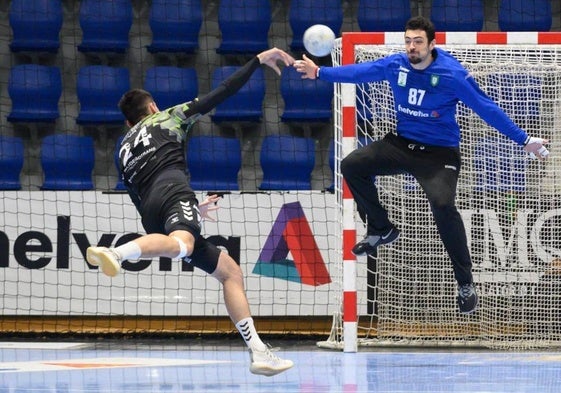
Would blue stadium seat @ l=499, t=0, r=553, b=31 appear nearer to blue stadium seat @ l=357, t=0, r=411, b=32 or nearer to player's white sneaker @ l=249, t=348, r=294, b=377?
blue stadium seat @ l=357, t=0, r=411, b=32

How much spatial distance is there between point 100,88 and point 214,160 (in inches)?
82.5

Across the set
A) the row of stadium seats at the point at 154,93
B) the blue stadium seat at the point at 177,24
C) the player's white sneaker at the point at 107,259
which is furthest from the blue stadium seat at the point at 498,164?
the blue stadium seat at the point at 177,24

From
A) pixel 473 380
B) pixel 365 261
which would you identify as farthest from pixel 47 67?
pixel 473 380

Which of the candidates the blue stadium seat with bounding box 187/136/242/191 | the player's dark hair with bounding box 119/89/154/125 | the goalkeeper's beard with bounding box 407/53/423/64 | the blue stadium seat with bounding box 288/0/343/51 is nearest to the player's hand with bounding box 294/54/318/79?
the goalkeeper's beard with bounding box 407/53/423/64

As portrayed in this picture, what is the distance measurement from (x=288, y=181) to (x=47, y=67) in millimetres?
3874

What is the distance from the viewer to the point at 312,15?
1664 centimetres

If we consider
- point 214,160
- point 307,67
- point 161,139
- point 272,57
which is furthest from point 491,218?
point 161,139

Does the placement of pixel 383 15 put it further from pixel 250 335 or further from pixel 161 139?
pixel 250 335

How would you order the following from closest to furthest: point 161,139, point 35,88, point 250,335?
point 250,335 → point 161,139 → point 35,88

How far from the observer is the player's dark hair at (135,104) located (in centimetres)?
934

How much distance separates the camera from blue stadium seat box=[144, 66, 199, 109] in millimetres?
16078

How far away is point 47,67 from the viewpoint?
1644cm

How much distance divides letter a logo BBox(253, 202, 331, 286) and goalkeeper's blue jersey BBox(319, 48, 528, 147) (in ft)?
10.2

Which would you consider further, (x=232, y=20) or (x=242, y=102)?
(x=232, y=20)
